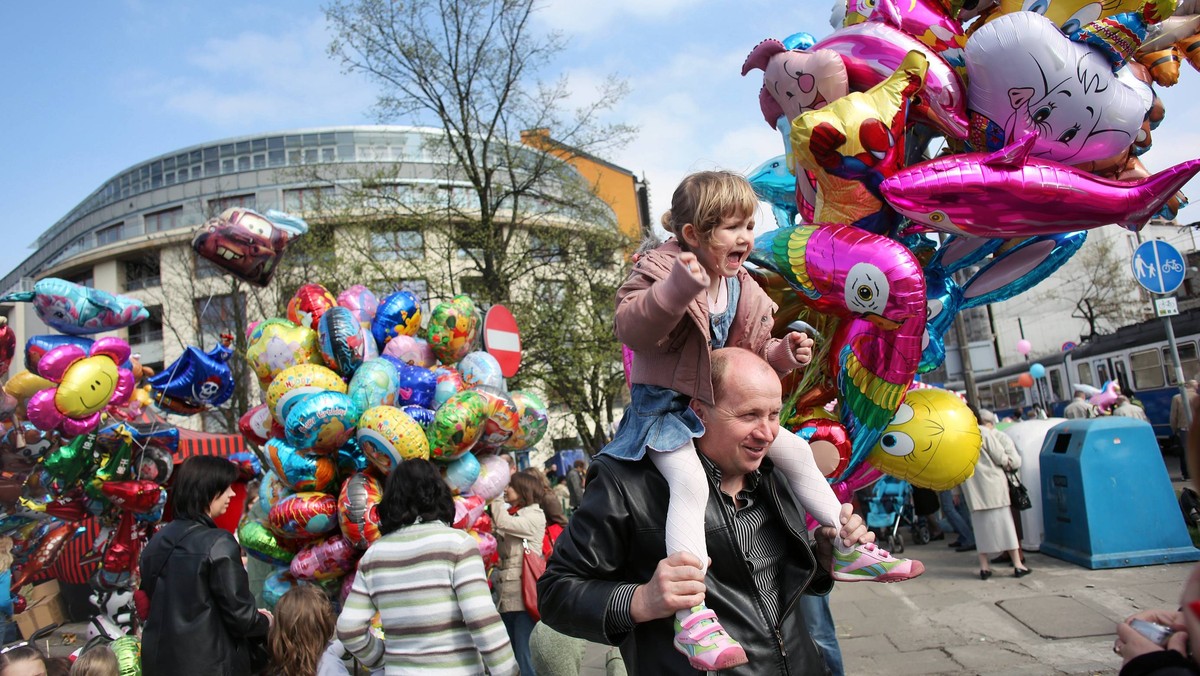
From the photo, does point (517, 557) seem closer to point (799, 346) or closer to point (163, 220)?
point (799, 346)

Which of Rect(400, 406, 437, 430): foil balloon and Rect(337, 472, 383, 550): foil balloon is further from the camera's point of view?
Rect(400, 406, 437, 430): foil balloon

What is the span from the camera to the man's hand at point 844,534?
192 centimetres

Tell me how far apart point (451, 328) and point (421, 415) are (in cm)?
94

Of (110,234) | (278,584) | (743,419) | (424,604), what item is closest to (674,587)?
(743,419)

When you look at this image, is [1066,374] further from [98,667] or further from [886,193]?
[98,667]

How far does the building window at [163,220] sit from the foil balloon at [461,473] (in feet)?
116

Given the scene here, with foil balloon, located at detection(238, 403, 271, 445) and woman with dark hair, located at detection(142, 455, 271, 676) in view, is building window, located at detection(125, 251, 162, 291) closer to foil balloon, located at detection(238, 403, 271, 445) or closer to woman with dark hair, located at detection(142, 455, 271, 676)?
foil balloon, located at detection(238, 403, 271, 445)

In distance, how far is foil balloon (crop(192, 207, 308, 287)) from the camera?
6.28m

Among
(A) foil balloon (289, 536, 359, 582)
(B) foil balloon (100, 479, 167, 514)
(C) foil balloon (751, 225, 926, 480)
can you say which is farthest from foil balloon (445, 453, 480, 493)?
(B) foil balloon (100, 479, 167, 514)

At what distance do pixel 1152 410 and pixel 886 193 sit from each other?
17232 mm

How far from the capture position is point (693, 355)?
1.91 meters

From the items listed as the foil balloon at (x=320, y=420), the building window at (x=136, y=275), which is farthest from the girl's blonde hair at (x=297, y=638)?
the building window at (x=136, y=275)

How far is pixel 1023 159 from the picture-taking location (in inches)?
115

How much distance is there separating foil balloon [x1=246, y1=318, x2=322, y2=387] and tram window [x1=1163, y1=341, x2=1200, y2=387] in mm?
16549
